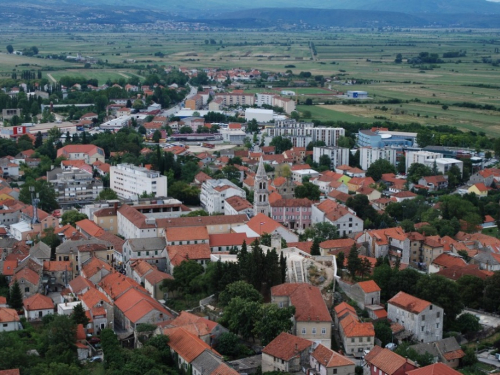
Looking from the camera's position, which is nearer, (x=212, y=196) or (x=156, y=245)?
(x=156, y=245)

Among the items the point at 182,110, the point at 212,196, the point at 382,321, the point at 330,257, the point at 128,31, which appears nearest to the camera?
the point at 382,321

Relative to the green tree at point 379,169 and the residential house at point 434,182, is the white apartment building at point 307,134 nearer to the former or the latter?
the green tree at point 379,169

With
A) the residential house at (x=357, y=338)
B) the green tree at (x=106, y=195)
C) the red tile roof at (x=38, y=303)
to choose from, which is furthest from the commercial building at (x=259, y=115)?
the residential house at (x=357, y=338)

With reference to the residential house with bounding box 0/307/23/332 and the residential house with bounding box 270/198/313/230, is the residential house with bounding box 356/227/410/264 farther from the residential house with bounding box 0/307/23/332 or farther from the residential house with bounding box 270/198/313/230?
the residential house with bounding box 0/307/23/332

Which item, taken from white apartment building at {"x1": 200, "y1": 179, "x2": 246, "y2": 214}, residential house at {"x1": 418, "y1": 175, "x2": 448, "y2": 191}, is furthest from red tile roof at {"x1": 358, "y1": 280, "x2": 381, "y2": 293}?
residential house at {"x1": 418, "y1": 175, "x2": 448, "y2": 191}

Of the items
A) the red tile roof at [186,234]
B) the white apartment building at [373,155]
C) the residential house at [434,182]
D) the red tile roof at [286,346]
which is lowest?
the residential house at [434,182]

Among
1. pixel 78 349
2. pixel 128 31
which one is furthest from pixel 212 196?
pixel 128 31

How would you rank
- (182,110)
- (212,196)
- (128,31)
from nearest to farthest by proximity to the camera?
(212,196) < (182,110) < (128,31)

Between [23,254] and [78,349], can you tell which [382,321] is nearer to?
[78,349]
